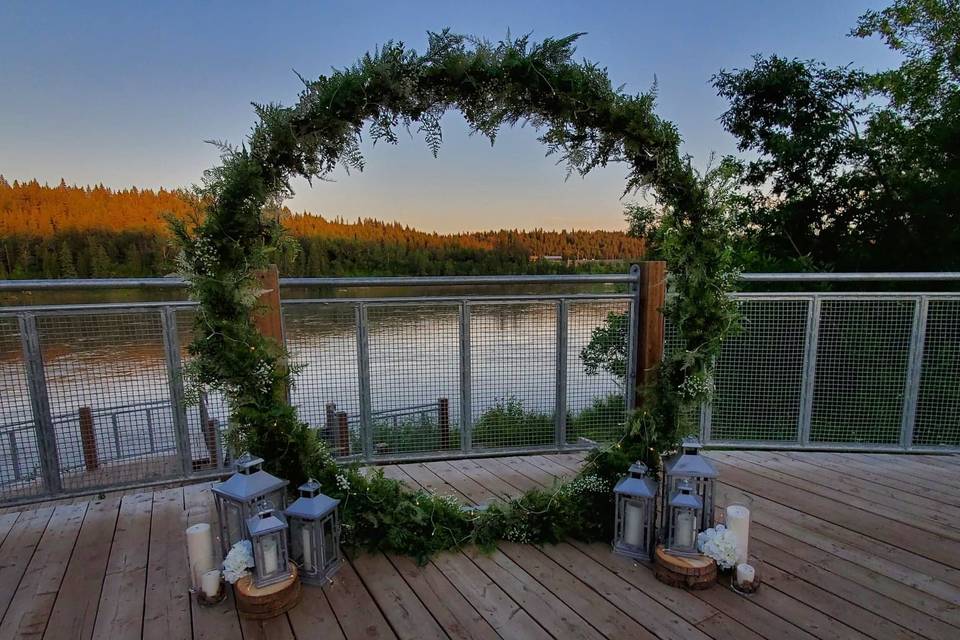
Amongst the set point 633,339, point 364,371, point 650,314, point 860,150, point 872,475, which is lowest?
point 872,475

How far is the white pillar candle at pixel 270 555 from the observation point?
1.67 meters

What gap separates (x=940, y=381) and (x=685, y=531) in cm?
267

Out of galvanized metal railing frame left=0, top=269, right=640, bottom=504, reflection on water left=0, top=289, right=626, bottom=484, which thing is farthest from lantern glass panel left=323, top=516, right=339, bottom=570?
galvanized metal railing frame left=0, top=269, right=640, bottom=504

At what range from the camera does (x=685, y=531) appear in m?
1.85

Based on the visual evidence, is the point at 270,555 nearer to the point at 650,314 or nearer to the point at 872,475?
the point at 650,314

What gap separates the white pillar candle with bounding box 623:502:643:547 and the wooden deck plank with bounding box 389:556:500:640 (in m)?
0.74

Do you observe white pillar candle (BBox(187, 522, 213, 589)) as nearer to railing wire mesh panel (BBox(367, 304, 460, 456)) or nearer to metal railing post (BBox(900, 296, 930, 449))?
railing wire mesh panel (BBox(367, 304, 460, 456))

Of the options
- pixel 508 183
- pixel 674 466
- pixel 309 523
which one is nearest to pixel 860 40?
pixel 508 183

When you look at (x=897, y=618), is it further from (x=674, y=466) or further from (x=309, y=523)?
(x=309, y=523)

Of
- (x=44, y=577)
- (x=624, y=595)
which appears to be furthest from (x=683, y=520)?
(x=44, y=577)

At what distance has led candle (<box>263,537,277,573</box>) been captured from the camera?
5.49 feet

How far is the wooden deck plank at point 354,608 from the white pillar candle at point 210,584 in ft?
1.30

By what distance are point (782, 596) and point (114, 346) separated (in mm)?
3256

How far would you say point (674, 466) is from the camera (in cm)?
190
